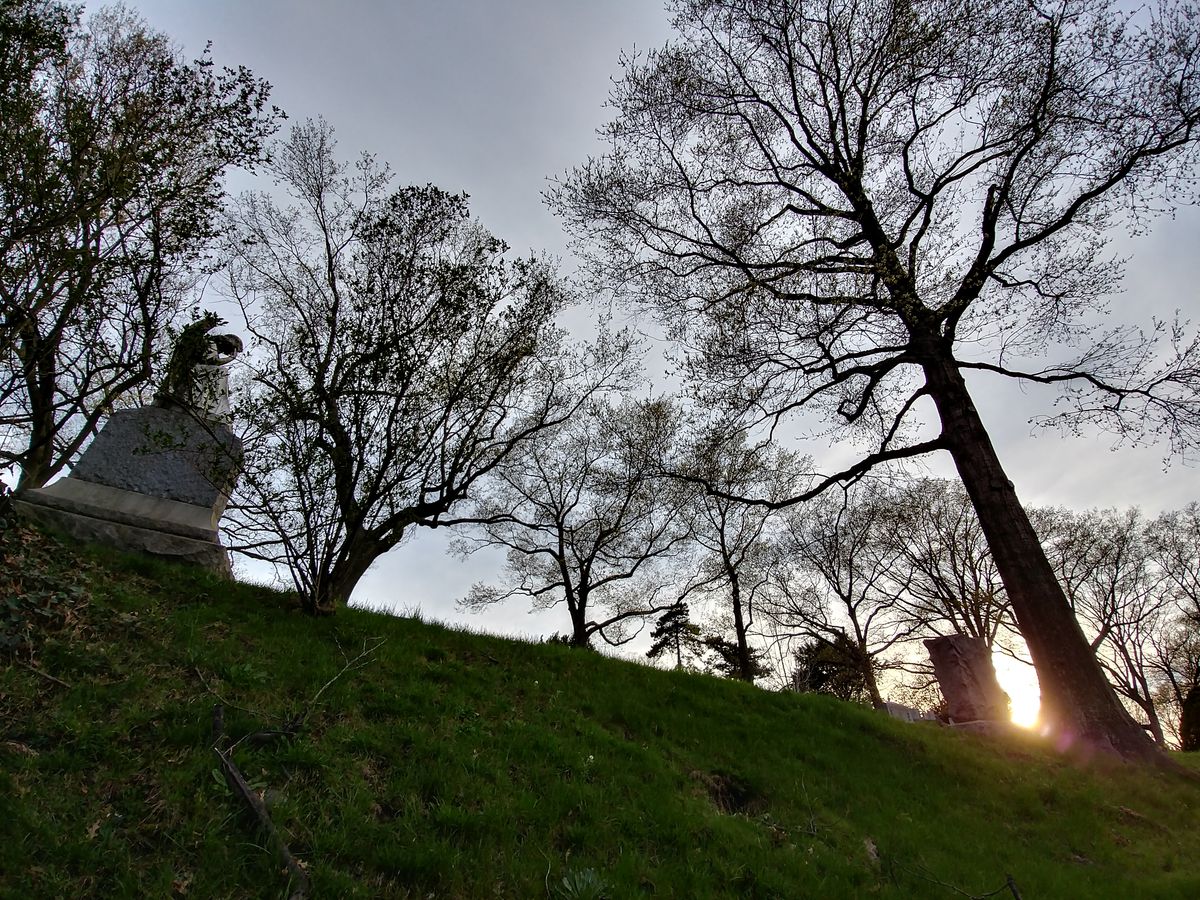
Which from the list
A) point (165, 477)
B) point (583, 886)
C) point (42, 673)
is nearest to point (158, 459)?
point (165, 477)

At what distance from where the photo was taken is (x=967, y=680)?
11.0m

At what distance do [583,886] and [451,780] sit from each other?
137 centimetres

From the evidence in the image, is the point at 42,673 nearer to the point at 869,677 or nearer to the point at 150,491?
the point at 150,491

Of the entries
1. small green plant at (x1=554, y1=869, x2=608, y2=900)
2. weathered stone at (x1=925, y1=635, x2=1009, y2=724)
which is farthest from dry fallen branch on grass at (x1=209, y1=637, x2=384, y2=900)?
weathered stone at (x1=925, y1=635, x2=1009, y2=724)

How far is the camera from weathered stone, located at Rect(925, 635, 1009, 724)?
1084 centimetres

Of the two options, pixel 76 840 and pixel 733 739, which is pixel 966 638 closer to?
pixel 733 739

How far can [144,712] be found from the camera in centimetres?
405

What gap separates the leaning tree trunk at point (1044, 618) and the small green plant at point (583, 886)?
7.18m

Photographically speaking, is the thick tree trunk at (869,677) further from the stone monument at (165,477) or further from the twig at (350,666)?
the stone monument at (165,477)

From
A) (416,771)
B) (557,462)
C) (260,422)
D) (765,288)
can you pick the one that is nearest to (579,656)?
(416,771)

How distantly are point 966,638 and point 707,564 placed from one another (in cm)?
1225

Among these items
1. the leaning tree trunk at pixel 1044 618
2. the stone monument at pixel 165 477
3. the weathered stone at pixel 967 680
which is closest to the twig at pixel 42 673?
the stone monument at pixel 165 477

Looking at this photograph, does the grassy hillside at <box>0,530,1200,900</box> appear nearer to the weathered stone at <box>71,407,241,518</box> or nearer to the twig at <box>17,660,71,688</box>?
the twig at <box>17,660,71,688</box>

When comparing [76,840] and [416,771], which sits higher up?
[416,771]
